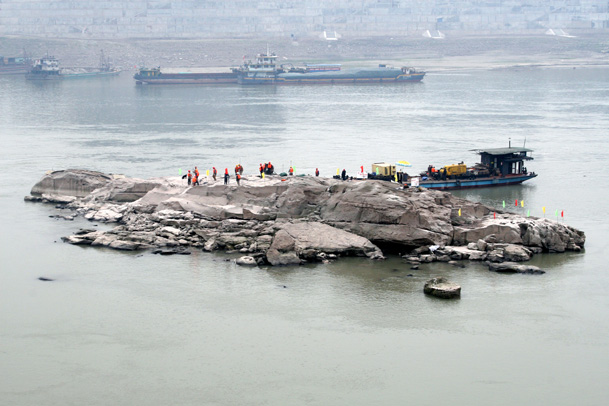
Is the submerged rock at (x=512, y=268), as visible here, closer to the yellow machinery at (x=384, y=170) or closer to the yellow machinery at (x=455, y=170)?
the yellow machinery at (x=384, y=170)

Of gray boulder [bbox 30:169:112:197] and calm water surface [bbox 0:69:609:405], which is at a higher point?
gray boulder [bbox 30:169:112:197]

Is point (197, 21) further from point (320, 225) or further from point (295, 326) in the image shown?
point (295, 326)

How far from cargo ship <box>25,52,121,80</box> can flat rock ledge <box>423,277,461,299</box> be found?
436ft

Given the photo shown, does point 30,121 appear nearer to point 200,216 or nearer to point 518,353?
point 200,216

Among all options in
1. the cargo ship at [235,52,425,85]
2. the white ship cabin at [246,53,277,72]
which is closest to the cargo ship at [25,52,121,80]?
the cargo ship at [235,52,425,85]

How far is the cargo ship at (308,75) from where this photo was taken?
13775 centimetres

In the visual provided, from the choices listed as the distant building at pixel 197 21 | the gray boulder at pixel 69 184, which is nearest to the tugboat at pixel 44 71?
the distant building at pixel 197 21

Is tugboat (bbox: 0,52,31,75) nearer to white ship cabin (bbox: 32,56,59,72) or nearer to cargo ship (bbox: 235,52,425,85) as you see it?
white ship cabin (bbox: 32,56,59,72)

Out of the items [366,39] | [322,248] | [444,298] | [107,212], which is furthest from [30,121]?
[366,39]

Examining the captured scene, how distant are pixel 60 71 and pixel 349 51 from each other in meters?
58.3

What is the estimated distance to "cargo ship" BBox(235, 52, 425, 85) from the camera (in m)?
138

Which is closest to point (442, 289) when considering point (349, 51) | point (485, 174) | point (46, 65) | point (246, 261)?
point (246, 261)

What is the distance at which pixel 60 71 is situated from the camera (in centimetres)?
15950

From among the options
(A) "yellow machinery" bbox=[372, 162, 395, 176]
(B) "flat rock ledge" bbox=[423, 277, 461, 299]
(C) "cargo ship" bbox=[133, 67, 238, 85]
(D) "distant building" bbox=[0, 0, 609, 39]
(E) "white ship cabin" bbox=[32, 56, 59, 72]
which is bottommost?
(B) "flat rock ledge" bbox=[423, 277, 461, 299]
